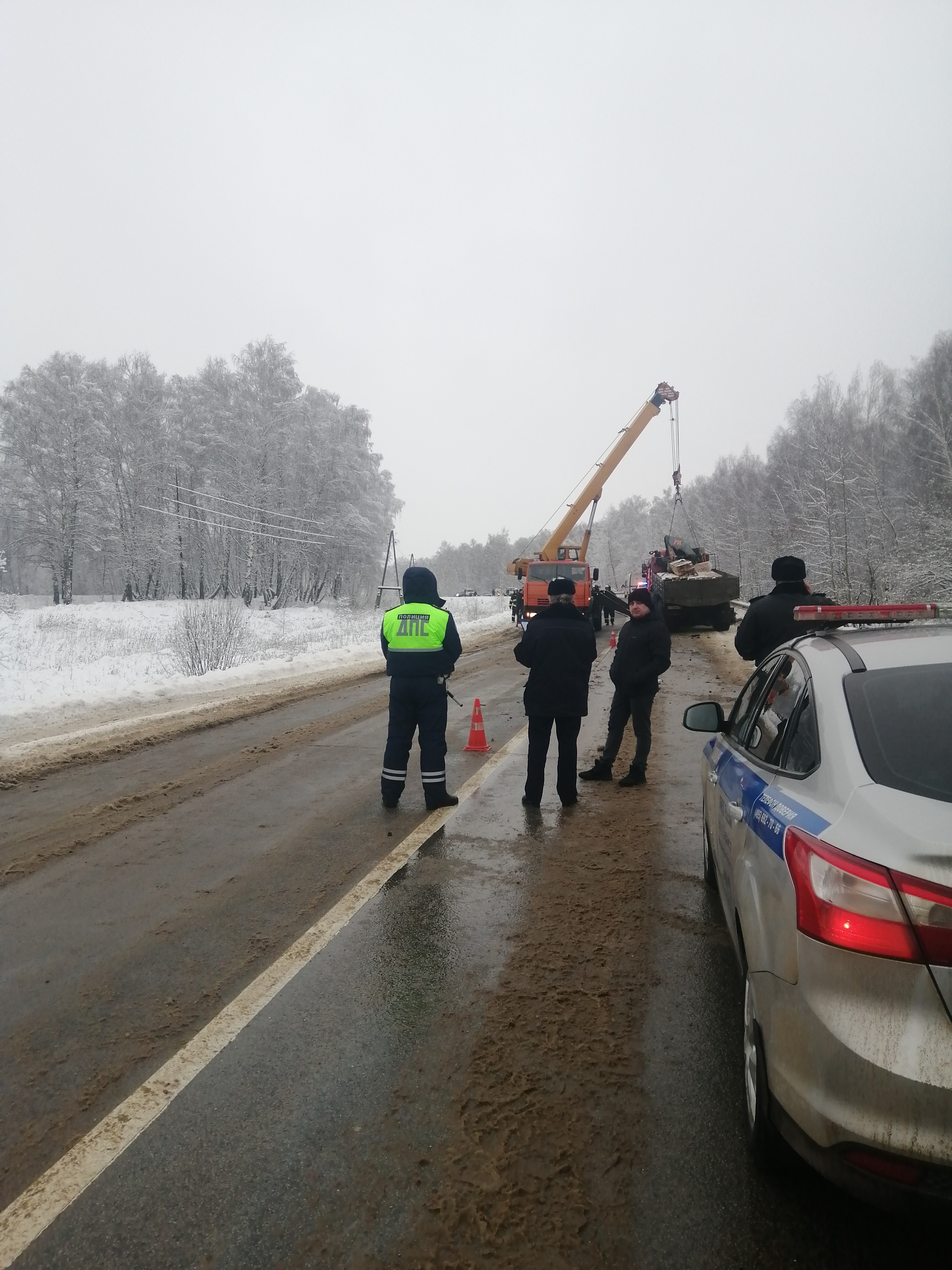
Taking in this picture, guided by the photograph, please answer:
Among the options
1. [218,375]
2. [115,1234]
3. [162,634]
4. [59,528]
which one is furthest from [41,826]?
[218,375]

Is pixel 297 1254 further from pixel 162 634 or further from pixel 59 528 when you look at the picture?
pixel 59 528

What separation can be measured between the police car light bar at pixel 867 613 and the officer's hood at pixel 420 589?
3278 mm

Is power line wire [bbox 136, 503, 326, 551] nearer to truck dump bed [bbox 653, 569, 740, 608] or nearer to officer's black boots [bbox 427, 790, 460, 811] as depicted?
truck dump bed [bbox 653, 569, 740, 608]

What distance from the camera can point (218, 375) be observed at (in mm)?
42406

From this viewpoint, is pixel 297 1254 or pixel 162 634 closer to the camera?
pixel 297 1254

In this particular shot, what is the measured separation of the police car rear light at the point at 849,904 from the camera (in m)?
1.61

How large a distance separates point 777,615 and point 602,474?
21.7 metres

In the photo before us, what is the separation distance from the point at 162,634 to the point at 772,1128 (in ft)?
76.0

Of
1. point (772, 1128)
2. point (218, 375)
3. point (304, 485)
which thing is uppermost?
point (218, 375)

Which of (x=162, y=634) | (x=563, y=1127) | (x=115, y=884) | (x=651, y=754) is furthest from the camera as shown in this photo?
(x=162, y=634)

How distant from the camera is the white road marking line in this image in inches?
79.4

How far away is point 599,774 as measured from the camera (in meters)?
6.86

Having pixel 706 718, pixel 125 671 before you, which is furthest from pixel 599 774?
pixel 125 671

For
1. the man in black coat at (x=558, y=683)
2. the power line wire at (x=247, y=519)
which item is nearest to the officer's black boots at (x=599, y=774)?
the man in black coat at (x=558, y=683)
